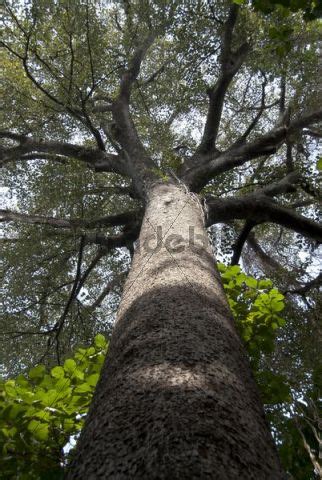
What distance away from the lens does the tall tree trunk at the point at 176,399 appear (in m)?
1.07

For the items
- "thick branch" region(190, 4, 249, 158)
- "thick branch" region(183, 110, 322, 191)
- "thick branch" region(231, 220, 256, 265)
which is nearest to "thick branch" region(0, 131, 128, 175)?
"thick branch" region(190, 4, 249, 158)

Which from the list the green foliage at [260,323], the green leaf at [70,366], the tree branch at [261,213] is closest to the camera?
the green leaf at [70,366]

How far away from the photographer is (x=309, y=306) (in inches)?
294

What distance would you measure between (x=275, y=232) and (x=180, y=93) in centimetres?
484

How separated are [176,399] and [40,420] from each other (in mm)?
1361

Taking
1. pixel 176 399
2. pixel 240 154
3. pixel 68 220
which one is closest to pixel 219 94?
pixel 240 154

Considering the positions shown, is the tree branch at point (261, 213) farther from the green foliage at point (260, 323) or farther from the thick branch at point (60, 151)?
the thick branch at point (60, 151)

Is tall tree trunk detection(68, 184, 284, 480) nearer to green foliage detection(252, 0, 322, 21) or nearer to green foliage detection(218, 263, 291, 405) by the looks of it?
green foliage detection(218, 263, 291, 405)

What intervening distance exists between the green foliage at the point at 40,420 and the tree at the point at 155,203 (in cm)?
64

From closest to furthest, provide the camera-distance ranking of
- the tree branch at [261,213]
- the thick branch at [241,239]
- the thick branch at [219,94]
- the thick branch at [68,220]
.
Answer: the tree branch at [261,213], the thick branch at [68,220], the thick branch at [241,239], the thick branch at [219,94]

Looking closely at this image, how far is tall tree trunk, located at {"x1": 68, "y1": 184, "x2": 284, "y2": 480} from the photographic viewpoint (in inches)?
42.1

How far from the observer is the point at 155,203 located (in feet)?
14.1

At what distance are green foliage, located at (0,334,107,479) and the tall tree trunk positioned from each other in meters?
0.63

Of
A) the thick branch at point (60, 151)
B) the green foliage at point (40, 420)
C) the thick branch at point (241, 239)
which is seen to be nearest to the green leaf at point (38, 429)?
the green foliage at point (40, 420)
